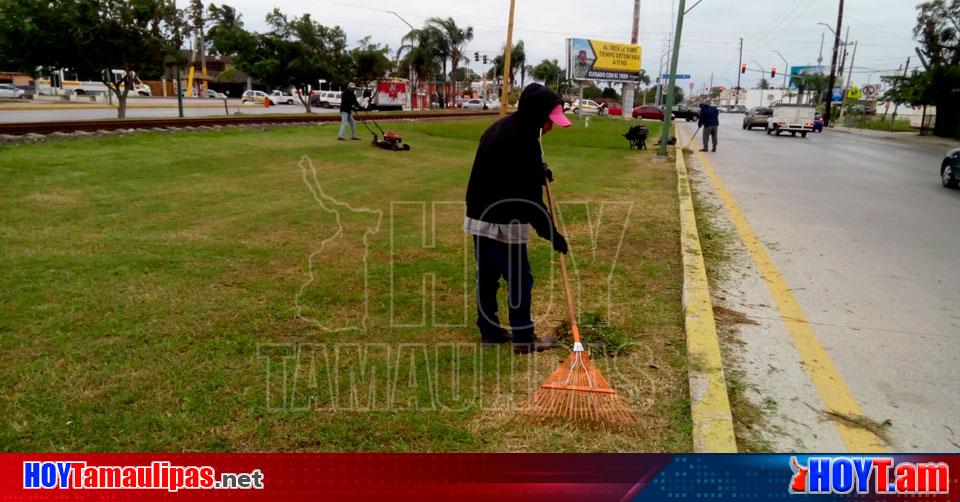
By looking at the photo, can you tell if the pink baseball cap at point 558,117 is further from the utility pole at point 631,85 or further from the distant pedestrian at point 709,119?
the utility pole at point 631,85

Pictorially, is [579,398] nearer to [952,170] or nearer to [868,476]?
[868,476]

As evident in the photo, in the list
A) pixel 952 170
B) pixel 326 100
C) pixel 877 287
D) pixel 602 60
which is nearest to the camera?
pixel 877 287

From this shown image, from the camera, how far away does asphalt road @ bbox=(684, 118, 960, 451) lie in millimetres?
3523

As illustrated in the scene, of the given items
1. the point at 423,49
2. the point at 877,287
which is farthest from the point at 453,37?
the point at 877,287

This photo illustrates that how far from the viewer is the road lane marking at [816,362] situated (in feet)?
10.2

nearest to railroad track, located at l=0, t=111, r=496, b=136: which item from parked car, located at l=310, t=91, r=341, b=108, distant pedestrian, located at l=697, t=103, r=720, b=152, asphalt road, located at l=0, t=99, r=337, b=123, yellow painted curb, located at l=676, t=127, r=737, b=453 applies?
asphalt road, located at l=0, t=99, r=337, b=123

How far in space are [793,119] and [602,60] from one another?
29578 millimetres

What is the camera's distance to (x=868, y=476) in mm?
2779

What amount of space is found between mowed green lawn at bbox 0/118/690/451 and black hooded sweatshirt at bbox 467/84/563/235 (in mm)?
89

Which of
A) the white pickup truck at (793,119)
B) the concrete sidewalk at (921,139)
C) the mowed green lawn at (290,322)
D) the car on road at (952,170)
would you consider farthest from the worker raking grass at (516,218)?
the concrete sidewalk at (921,139)

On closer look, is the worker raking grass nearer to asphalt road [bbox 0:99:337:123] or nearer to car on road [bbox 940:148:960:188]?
car on road [bbox 940:148:960:188]

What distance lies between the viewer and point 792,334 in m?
4.47

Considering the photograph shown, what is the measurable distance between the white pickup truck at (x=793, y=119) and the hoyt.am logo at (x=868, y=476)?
3252 cm

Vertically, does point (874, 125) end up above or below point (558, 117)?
above
